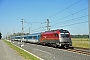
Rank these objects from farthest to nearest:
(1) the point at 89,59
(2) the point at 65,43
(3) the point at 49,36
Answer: (3) the point at 49,36 → (2) the point at 65,43 → (1) the point at 89,59

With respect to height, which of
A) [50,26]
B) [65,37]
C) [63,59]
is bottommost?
[63,59]

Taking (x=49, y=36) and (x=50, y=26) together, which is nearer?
(x=49, y=36)

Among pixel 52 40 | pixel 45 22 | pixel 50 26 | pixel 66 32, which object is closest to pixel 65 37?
pixel 66 32

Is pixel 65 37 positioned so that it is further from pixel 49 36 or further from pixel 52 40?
pixel 49 36

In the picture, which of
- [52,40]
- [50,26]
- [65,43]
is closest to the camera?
[65,43]

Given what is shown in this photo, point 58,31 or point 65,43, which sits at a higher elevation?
point 58,31

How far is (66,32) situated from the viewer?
1328 inches

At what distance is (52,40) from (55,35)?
2267 millimetres

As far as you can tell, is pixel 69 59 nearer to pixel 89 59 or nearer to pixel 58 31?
pixel 89 59

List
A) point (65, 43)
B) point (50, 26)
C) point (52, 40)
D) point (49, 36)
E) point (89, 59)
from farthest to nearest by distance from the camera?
1. point (50, 26)
2. point (49, 36)
3. point (52, 40)
4. point (65, 43)
5. point (89, 59)

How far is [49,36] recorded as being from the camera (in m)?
39.1

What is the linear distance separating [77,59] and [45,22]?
33.9 meters

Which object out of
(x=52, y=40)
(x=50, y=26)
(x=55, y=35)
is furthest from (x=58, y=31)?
(x=50, y=26)

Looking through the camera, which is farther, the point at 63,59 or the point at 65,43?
the point at 65,43
